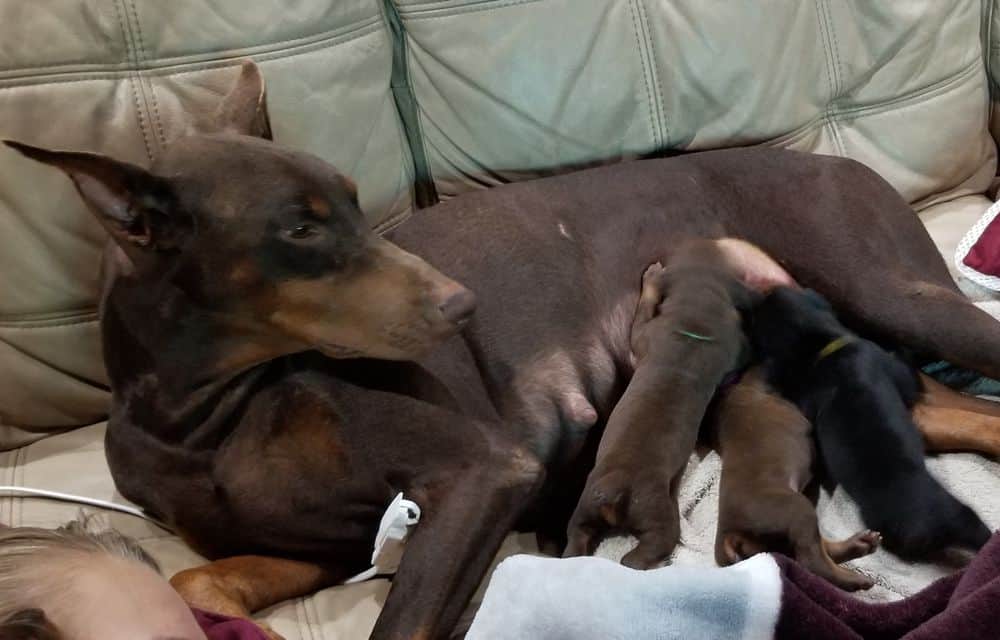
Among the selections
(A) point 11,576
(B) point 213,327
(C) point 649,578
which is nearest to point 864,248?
(C) point 649,578

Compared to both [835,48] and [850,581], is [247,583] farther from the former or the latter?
[835,48]

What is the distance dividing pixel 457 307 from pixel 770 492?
0.54 m

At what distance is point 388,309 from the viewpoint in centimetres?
156

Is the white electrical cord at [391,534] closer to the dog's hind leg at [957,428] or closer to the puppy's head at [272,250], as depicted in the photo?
Answer: the puppy's head at [272,250]

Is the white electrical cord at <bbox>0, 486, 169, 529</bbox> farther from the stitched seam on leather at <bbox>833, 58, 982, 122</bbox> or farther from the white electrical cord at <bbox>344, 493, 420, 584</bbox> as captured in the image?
the stitched seam on leather at <bbox>833, 58, 982, 122</bbox>

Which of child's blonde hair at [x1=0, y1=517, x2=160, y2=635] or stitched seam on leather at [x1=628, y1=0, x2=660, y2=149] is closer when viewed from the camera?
child's blonde hair at [x1=0, y1=517, x2=160, y2=635]

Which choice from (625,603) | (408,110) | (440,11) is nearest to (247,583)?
(625,603)

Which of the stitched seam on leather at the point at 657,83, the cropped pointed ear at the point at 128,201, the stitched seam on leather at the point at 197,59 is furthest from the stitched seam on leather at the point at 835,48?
the cropped pointed ear at the point at 128,201

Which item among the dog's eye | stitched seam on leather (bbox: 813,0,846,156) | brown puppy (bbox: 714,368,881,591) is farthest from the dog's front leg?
stitched seam on leather (bbox: 813,0,846,156)

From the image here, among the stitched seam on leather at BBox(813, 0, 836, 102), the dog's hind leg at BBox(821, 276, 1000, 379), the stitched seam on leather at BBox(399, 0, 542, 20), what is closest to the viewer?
the dog's hind leg at BBox(821, 276, 1000, 379)

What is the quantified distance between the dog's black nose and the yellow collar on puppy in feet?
2.16

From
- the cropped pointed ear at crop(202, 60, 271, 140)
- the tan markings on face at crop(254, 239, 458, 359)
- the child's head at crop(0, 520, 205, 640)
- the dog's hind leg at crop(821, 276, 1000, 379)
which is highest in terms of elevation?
the cropped pointed ear at crop(202, 60, 271, 140)

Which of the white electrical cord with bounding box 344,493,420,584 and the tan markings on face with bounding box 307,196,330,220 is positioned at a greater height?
the tan markings on face with bounding box 307,196,330,220

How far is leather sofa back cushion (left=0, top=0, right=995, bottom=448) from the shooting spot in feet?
6.04
